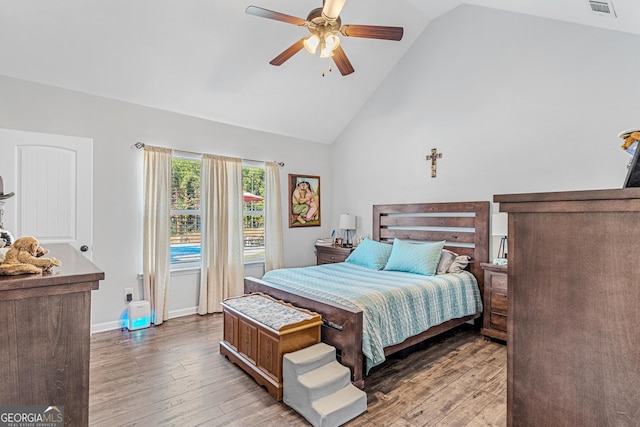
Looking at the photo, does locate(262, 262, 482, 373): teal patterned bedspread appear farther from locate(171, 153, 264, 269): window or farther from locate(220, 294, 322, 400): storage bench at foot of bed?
locate(171, 153, 264, 269): window

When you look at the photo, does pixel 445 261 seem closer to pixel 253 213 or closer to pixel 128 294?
pixel 253 213

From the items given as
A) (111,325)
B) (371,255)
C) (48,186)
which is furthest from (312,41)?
(111,325)

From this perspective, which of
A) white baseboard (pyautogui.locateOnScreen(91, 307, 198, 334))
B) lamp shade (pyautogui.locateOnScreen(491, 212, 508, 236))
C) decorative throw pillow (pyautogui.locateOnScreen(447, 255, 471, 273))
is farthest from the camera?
decorative throw pillow (pyautogui.locateOnScreen(447, 255, 471, 273))

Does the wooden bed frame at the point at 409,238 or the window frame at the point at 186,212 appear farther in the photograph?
the window frame at the point at 186,212

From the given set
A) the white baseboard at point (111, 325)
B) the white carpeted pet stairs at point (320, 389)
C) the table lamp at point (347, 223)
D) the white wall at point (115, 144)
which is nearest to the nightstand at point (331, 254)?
the table lamp at point (347, 223)

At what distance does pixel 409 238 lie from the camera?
4.58 meters

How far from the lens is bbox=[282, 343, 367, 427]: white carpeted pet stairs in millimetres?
2045

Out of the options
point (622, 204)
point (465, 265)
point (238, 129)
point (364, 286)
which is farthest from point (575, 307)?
point (238, 129)

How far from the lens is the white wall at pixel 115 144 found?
3.29 metres

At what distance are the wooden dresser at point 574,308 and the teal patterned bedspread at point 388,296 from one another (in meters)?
1.73

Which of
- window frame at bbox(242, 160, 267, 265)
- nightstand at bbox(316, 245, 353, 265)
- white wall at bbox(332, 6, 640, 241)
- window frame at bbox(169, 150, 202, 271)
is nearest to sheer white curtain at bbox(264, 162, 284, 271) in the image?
window frame at bbox(242, 160, 267, 265)

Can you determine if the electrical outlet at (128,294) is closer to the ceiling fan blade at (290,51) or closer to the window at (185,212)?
the window at (185,212)

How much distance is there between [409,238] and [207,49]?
347cm

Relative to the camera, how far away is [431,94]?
438 cm
